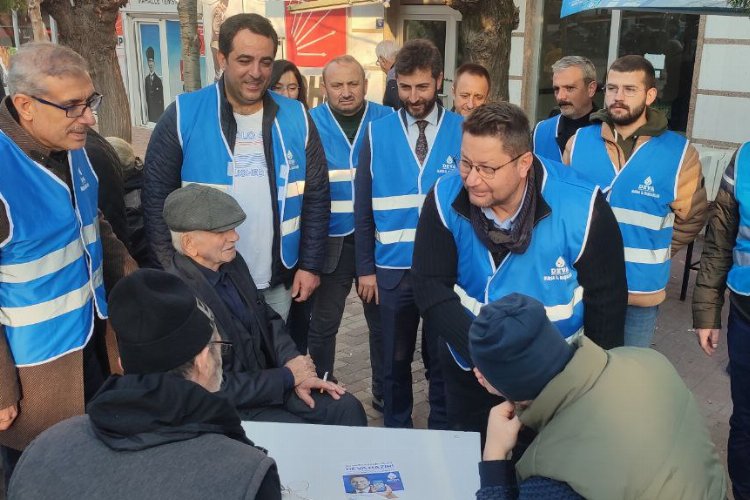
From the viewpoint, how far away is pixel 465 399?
317 centimetres

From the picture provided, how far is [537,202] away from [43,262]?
1.91 m

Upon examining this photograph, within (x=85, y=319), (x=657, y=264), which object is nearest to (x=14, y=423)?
(x=85, y=319)

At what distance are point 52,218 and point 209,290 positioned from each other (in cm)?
70

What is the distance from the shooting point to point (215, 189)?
3398 mm

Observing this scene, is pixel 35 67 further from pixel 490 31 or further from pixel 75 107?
pixel 490 31

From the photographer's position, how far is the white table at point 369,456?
94.0 inches

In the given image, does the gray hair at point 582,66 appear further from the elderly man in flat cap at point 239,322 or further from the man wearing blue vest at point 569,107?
the elderly man in flat cap at point 239,322

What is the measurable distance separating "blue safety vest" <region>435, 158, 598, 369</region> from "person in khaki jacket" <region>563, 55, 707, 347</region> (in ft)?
2.98

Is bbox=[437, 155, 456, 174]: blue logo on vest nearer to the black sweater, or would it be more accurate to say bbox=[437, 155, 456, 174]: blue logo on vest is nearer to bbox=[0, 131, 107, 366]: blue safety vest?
the black sweater

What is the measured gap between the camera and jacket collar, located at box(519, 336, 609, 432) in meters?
1.89

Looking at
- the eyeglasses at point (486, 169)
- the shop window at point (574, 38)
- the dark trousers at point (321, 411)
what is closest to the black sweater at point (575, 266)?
the eyeglasses at point (486, 169)

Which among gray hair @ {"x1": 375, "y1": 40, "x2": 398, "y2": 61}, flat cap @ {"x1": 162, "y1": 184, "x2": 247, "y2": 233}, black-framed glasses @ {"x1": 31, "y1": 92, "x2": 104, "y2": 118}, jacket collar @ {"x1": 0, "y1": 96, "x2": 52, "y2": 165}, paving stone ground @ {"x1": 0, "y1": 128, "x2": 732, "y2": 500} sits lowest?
paving stone ground @ {"x1": 0, "y1": 128, "x2": 732, "y2": 500}

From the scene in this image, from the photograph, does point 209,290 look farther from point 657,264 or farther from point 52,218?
point 657,264

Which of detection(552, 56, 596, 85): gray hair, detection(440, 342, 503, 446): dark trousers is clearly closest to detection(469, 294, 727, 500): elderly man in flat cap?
detection(440, 342, 503, 446): dark trousers
